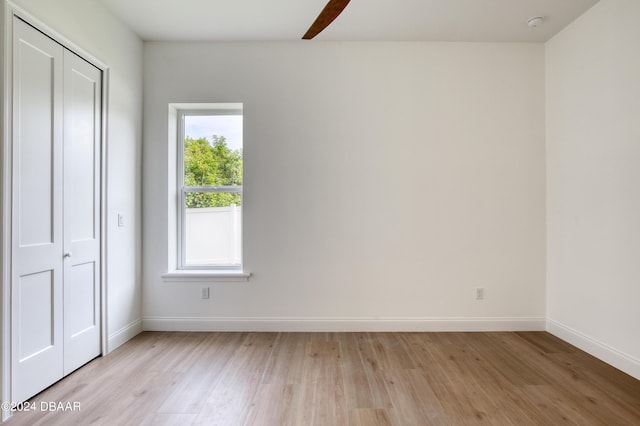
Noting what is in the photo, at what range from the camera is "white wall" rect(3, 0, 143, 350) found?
2.45 m

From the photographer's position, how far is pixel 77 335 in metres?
2.28

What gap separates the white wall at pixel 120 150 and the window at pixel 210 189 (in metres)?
0.41

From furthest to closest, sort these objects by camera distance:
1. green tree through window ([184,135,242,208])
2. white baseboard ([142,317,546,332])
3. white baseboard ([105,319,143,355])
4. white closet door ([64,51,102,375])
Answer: green tree through window ([184,135,242,208])
white baseboard ([142,317,546,332])
white baseboard ([105,319,143,355])
white closet door ([64,51,102,375])

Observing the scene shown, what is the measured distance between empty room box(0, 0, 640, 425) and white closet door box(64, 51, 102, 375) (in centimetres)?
2

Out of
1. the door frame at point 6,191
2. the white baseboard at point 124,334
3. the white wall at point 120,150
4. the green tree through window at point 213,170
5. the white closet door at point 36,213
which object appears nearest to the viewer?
the door frame at point 6,191

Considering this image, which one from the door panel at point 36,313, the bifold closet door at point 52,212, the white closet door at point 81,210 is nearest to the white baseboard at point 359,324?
the white closet door at point 81,210

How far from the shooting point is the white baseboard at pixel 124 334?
8.54 feet

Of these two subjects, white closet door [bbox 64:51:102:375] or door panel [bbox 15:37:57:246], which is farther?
white closet door [bbox 64:51:102:375]

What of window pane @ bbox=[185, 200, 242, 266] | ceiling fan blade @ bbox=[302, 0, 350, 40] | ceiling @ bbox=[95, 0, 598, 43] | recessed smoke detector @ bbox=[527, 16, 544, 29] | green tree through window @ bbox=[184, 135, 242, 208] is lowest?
window pane @ bbox=[185, 200, 242, 266]

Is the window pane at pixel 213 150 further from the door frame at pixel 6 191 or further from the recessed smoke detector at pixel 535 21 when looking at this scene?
the recessed smoke detector at pixel 535 21

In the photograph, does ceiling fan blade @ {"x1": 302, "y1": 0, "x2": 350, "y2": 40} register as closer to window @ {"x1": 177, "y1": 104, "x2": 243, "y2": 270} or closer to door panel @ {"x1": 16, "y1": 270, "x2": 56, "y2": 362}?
window @ {"x1": 177, "y1": 104, "x2": 243, "y2": 270}

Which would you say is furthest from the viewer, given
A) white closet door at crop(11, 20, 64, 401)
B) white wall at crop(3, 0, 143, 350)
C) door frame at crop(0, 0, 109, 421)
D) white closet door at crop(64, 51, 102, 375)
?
white wall at crop(3, 0, 143, 350)

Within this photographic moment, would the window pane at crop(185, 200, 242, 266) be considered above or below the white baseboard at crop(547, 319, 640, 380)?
above

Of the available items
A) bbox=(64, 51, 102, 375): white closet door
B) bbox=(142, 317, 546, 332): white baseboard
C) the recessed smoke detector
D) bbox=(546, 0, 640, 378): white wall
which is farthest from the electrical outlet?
the recessed smoke detector
